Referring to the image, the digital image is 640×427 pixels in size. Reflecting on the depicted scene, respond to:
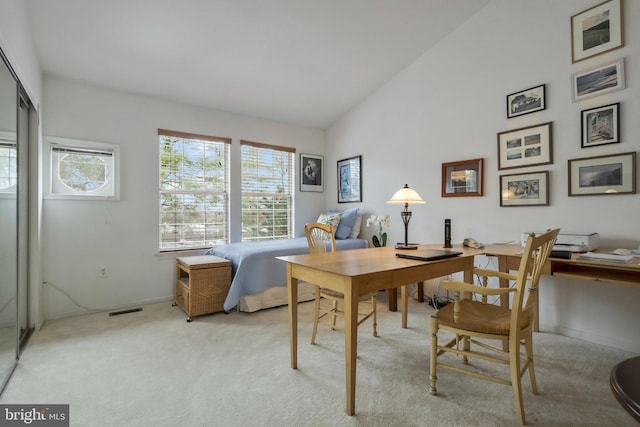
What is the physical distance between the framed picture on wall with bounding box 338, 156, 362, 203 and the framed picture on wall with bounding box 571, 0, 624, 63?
253cm

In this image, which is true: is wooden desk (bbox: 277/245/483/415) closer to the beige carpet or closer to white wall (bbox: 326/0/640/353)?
the beige carpet

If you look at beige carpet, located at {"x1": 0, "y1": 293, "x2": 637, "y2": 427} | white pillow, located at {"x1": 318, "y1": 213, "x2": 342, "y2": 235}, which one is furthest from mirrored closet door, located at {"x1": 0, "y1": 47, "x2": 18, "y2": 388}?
white pillow, located at {"x1": 318, "y1": 213, "x2": 342, "y2": 235}

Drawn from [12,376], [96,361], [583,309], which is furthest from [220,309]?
[583,309]

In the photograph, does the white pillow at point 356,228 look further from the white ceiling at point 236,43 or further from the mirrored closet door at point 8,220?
the mirrored closet door at point 8,220

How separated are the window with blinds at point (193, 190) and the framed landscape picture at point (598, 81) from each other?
11.9 feet

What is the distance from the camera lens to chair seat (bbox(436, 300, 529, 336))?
1667 millimetres

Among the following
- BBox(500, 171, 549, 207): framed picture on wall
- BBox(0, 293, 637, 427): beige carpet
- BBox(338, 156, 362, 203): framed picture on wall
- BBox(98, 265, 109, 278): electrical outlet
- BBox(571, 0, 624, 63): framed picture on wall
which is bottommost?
BBox(0, 293, 637, 427): beige carpet

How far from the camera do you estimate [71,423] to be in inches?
61.7

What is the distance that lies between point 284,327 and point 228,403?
1.12 metres

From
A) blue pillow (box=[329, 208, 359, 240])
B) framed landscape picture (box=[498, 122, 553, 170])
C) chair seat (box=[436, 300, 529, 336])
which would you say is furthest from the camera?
blue pillow (box=[329, 208, 359, 240])

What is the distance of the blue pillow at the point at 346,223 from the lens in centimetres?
430

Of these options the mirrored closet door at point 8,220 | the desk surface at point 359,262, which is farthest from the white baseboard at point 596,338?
the mirrored closet door at point 8,220

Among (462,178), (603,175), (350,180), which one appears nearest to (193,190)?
(350,180)

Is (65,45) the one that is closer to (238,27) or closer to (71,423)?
(238,27)
